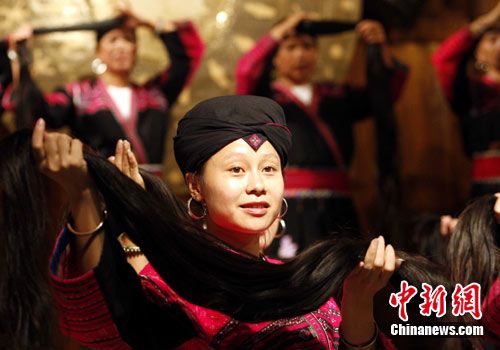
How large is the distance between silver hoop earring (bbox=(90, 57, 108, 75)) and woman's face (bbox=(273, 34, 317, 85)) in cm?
75

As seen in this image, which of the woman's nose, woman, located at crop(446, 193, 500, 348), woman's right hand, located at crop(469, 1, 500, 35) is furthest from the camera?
woman's right hand, located at crop(469, 1, 500, 35)

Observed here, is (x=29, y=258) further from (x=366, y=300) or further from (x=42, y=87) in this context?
(x=42, y=87)

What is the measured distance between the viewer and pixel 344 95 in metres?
3.88

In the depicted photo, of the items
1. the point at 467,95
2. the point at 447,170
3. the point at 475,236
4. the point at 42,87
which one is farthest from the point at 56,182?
the point at 447,170

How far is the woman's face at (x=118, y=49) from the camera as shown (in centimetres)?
362

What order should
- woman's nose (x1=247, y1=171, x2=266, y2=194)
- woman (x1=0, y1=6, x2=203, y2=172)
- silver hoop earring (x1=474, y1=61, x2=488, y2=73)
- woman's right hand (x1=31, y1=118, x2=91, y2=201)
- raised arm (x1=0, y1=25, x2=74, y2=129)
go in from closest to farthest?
woman's right hand (x1=31, y1=118, x2=91, y2=201)
woman's nose (x1=247, y1=171, x2=266, y2=194)
raised arm (x1=0, y1=25, x2=74, y2=129)
woman (x1=0, y1=6, x2=203, y2=172)
silver hoop earring (x1=474, y1=61, x2=488, y2=73)

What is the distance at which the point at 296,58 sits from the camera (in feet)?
12.4

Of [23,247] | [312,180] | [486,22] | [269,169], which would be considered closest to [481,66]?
[486,22]

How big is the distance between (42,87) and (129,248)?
2.21 metres

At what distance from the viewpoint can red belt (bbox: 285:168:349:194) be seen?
3584 mm

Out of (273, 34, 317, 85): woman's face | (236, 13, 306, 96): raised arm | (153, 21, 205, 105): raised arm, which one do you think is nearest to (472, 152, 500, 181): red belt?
(273, 34, 317, 85): woman's face

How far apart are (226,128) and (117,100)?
1.92 meters

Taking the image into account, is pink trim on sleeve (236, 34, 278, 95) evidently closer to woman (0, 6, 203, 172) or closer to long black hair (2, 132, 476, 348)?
woman (0, 6, 203, 172)

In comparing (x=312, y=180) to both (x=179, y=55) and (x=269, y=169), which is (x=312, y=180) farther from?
(x=269, y=169)
